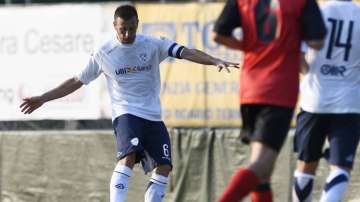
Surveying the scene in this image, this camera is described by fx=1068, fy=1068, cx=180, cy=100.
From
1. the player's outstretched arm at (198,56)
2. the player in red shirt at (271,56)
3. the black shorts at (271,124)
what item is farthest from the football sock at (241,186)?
the player's outstretched arm at (198,56)

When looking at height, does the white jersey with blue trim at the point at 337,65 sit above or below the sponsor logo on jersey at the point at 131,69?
above

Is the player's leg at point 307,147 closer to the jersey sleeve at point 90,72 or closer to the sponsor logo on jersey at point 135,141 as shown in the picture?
the sponsor logo on jersey at point 135,141

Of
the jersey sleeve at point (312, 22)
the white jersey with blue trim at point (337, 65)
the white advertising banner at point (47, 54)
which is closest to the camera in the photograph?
the jersey sleeve at point (312, 22)

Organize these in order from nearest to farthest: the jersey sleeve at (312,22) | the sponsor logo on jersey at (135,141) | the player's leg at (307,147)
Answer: the jersey sleeve at (312,22), the player's leg at (307,147), the sponsor logo on jersey at (135,141)

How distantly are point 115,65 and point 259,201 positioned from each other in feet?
7.06

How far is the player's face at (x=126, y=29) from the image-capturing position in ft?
28.3

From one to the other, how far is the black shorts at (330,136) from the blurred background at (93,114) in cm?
234

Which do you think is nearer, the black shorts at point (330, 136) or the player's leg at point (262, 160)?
the player's leg at point (262, 160)

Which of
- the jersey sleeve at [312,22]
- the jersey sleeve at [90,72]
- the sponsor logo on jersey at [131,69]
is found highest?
the jersey sleeve at [312,22]

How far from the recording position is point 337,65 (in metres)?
7.78

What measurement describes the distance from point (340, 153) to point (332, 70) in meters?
0.61

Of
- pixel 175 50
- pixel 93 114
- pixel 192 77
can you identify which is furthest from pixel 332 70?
pixel 93 114

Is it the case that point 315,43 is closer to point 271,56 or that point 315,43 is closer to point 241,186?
point 271,56

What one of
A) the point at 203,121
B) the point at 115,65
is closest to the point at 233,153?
the point at 203,121
